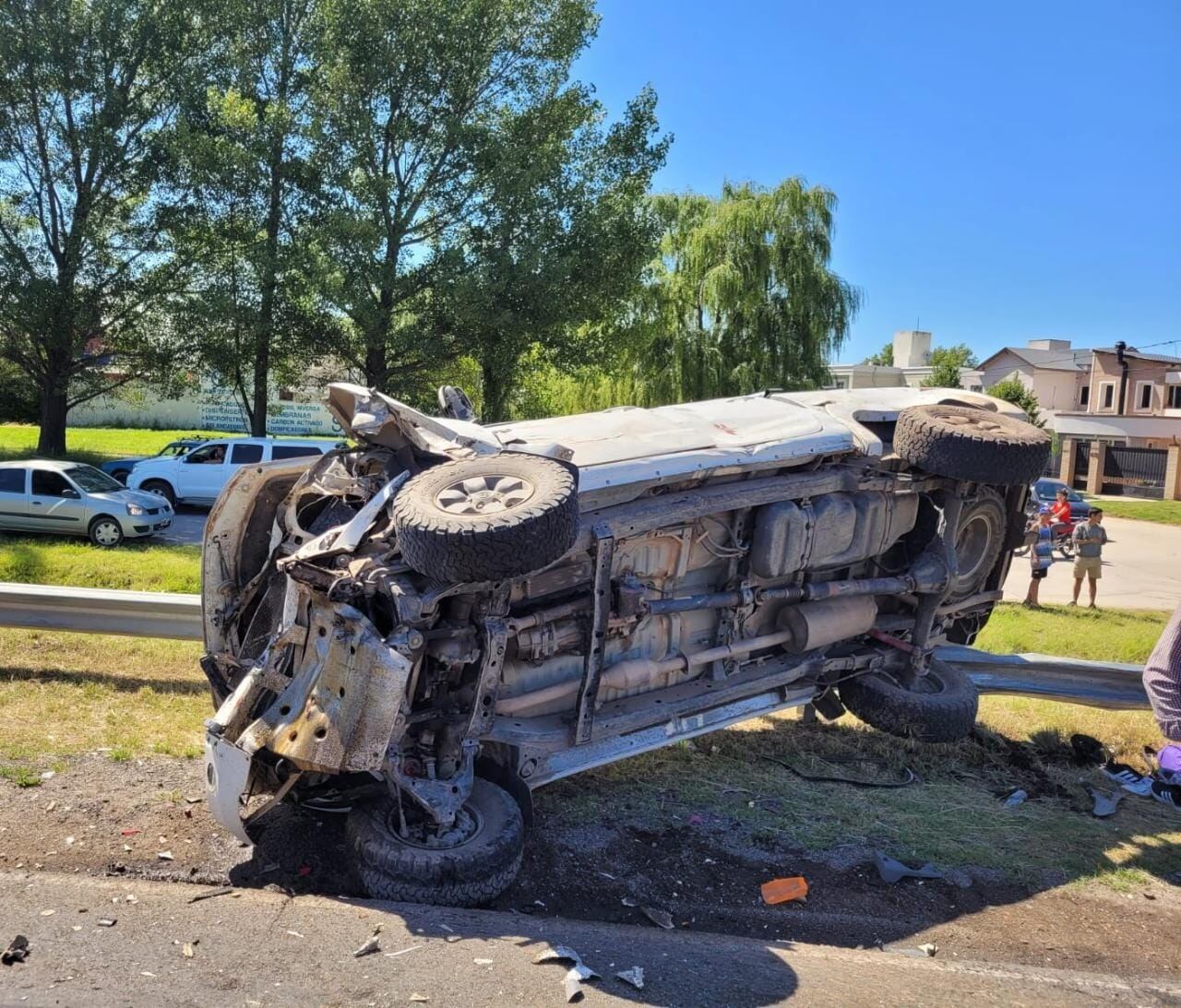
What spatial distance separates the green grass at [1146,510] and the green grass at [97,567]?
27973 mm

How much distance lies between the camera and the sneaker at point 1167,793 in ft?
16.3

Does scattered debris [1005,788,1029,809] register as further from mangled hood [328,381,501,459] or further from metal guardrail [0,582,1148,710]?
mangled hood [328,381,501,459]

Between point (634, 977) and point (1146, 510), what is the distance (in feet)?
111

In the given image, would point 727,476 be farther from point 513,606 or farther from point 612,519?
point 513,606

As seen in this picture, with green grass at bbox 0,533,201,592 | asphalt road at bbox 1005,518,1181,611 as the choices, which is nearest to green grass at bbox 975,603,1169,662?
asphalt road at bbox 1005,518,1181,611

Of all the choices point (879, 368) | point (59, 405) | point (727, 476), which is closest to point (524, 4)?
point (59, 405)

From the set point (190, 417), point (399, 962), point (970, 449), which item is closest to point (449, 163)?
point (970, 449)

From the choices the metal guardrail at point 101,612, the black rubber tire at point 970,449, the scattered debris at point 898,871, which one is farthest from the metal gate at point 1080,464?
the metal guardrail at point 101,612

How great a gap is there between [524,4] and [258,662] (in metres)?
18.2

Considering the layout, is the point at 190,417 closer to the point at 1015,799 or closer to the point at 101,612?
the point at 101,612

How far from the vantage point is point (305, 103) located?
20594mm

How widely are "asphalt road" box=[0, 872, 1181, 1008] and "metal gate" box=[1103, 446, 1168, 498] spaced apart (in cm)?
3912

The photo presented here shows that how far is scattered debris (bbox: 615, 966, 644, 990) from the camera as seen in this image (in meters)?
3.23

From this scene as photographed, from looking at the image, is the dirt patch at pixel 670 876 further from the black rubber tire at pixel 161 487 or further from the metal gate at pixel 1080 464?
the metal gate at pixel 1080 464
